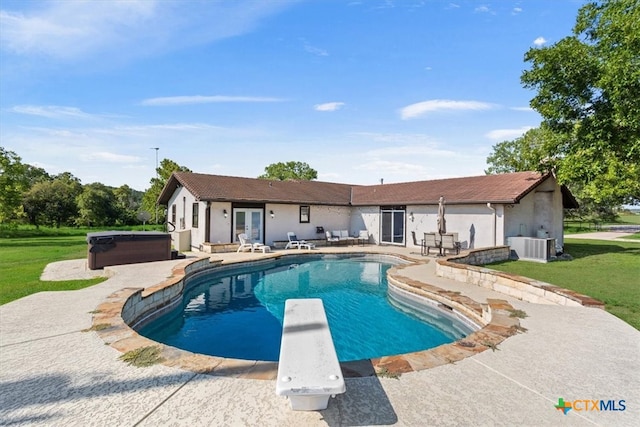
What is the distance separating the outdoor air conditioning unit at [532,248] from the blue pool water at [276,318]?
6.75 metres

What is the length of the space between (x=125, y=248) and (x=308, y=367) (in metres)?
11.0

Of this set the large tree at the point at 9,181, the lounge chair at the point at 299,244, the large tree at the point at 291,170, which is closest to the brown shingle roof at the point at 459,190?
the lounge chair at the point at 299,244

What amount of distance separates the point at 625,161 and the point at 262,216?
59.9 feet

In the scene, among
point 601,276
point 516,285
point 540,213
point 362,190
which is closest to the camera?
point 516,285

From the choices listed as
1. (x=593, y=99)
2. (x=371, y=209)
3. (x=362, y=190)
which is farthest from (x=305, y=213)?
(x=593, y=99)

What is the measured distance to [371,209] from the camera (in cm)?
2058

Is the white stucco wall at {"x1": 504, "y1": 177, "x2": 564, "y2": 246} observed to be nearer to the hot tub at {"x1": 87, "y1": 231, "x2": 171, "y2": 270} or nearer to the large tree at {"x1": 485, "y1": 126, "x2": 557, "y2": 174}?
the large tree at {"x1": 485, "y1": 126, "x2": 557, "y2": 174}

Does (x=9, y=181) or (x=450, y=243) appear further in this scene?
(x=9, y=181)

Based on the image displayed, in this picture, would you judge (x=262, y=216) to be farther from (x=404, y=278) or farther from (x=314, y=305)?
(x=314, y=305)

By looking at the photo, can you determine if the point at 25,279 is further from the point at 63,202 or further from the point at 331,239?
the point at 63,202

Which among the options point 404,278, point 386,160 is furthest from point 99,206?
point 404,278

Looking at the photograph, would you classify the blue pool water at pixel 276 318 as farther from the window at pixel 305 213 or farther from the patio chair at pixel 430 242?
the window at pixel 305 213

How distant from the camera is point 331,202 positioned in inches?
790

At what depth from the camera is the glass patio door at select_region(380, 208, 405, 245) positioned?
62.4 feet
